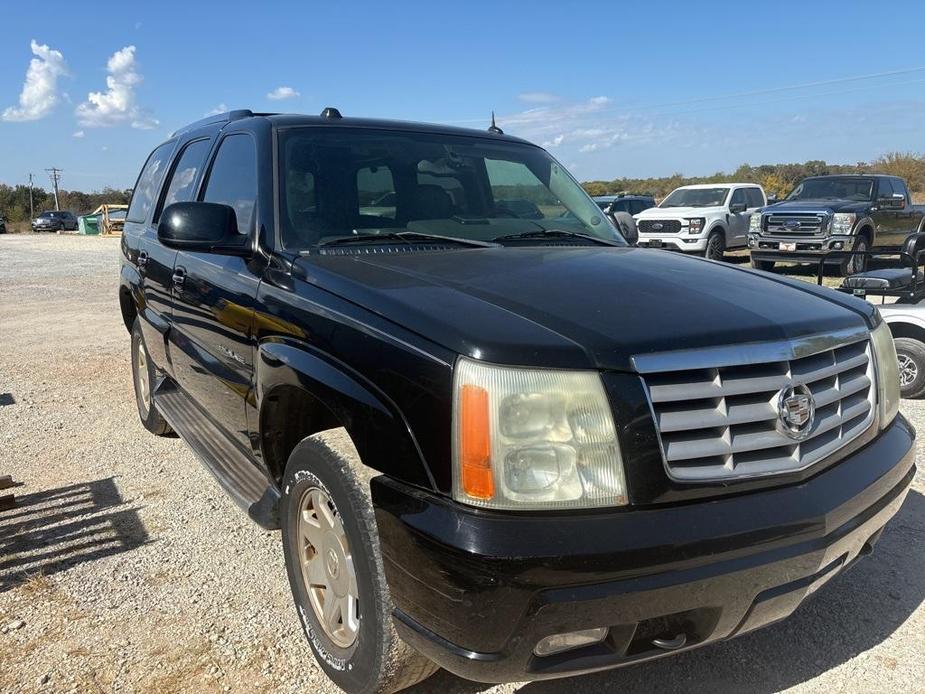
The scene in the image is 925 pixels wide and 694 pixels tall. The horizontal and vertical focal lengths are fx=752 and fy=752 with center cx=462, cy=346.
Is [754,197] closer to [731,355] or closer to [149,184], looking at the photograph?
[149,184]

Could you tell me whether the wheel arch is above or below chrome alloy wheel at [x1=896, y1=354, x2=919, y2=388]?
above

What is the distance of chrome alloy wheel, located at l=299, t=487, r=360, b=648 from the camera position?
92.7 inches

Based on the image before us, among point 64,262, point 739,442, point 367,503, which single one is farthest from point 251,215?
point 64,262

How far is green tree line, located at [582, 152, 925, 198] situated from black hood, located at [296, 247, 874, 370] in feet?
113

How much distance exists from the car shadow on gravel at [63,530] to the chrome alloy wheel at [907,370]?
5.52 metres

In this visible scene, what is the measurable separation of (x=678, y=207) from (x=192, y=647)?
16.7 meters

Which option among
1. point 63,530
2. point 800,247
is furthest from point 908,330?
point 800,247

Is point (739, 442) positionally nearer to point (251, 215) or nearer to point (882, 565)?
point (882, 565)

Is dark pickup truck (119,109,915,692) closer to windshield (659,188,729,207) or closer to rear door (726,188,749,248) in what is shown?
Answer: rear door (726,188,749,248)

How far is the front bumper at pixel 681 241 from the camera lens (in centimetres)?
1648

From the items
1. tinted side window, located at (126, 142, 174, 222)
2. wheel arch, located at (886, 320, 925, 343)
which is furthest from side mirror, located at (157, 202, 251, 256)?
wheel arch, located at (886, 320, 925, 343)

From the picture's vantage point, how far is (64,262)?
21281 millimetres

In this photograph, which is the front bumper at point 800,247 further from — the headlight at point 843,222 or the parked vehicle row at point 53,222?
the parked vehicle row at point 53,222

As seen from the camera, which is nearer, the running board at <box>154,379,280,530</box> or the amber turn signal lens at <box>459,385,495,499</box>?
the amber turn signal lens at <box>459,385,495,499</box>
